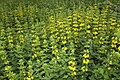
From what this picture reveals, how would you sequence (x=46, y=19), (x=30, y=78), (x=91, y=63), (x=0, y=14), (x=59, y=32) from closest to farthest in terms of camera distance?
(x=30, y=78) < (x=91, y=63) < (x=59, y=32) < (x=46, y=19) < (x=0, y=14)

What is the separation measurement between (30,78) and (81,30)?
1.63 m

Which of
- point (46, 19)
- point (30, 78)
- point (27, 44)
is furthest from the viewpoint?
point (46, 19)

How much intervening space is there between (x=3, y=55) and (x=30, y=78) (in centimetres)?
79

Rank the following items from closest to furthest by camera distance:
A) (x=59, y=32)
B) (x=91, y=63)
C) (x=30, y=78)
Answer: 1. (x=30, y=78)
2. (x=91, y=63)
3. (x=59, y=32)

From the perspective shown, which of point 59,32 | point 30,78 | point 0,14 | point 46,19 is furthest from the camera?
point 0,14

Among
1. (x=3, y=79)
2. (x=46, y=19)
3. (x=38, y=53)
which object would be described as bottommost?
(x=3, y=79)

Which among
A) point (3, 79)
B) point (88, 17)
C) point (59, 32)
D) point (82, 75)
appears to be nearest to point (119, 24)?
point (88, 17)

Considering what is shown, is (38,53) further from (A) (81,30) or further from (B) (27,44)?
(A) (81,30)

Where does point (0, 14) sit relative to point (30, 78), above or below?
above

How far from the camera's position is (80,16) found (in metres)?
5.18

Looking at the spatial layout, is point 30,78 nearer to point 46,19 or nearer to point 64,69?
point 64,69

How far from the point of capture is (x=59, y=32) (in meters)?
4.95

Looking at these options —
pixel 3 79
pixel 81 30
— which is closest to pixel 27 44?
pixel 3 79

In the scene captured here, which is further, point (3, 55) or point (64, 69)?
point (3, 55)
